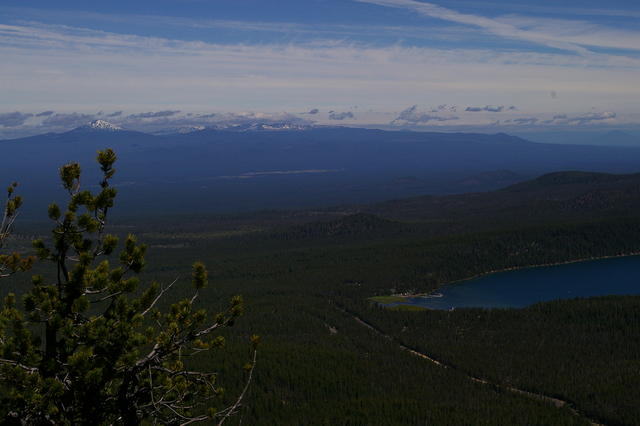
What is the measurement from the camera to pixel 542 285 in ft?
479

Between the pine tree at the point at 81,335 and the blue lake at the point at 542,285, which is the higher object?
the pine tree at the point at 81,335

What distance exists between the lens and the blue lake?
13038 centimetres

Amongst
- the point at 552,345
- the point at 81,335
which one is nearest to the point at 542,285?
the point at 552,345

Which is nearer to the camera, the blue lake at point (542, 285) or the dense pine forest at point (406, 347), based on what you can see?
the dense pine forest at point (406, 347)

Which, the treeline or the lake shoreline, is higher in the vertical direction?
the treeline

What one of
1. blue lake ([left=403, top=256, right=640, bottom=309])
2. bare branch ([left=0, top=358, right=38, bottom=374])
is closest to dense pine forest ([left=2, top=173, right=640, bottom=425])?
blue lake ([left=403, top=256, right=640, bottom=309])

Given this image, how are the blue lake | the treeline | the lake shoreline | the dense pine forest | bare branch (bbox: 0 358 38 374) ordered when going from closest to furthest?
bare branch (bbox: 0 358 38 374), the dense pine forest, the treeline, the blue lake, the lake shoreline

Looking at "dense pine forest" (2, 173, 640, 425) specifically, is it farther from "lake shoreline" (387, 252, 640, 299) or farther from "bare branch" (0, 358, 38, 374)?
"bare branch" (0, 358, 38, 374)

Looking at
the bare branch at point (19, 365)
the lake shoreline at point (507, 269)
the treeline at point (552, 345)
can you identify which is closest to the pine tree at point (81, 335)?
the bare branch at point (19, 365)

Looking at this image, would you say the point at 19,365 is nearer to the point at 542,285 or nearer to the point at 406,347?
the point at 406,347

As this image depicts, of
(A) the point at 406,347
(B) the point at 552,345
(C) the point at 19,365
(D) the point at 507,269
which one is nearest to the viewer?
(C) the point at 19,365

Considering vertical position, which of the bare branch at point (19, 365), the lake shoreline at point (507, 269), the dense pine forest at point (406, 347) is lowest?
the lake shoreline at point (507, 269)

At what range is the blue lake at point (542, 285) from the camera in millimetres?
130375

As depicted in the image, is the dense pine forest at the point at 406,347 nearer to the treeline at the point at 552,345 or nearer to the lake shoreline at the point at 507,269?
the treeline at the point at 552,345
